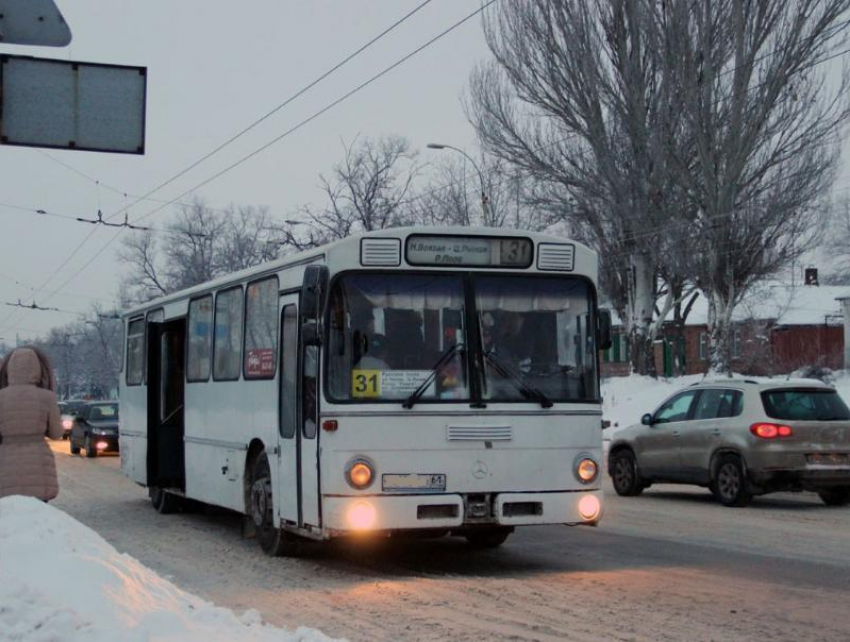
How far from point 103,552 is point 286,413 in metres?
4.25

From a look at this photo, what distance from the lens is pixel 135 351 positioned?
1886 centimetres

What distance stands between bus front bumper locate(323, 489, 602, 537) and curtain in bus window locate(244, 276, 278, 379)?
220 cm

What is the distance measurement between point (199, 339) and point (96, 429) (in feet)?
67.5

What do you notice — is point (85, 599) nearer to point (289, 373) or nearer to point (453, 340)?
point (453, 340)

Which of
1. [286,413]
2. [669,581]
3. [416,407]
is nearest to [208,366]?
[286,413]

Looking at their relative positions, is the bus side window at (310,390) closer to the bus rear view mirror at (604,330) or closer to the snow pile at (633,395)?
the bus rear view mirror at (604,330)

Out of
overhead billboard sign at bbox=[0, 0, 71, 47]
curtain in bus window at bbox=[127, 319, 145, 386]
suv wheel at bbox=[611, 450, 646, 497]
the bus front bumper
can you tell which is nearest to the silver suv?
suv wheel at bbox=[611, 450, 646, 497]

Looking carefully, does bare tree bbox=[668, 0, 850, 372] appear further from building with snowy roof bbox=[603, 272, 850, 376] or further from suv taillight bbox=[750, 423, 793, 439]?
suv taillight bbox=[750, 423, 793, 439]

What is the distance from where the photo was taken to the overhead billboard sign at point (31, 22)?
22.6 feet

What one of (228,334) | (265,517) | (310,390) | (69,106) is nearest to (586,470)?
(310,390)

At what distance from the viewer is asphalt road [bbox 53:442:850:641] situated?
823 cm

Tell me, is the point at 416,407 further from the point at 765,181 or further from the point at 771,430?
the point at 765,181

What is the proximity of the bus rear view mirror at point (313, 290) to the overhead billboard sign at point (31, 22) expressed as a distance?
12.9 ft

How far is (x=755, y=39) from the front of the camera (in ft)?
141
